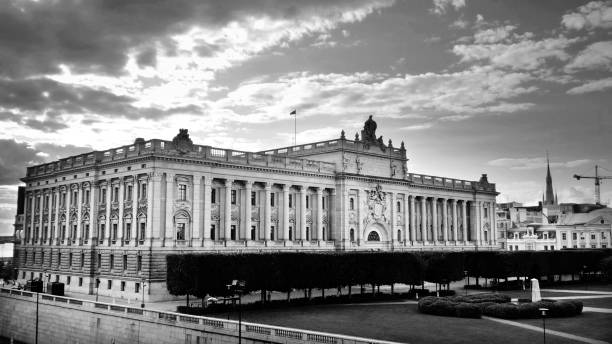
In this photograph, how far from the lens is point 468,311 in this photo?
56.7 meters

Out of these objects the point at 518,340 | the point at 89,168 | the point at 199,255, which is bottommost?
the point at 518,340

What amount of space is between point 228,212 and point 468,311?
36206mm

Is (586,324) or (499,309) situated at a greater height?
(499,309)

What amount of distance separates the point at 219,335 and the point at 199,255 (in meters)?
17.3

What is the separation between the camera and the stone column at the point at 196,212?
7700 centimetres

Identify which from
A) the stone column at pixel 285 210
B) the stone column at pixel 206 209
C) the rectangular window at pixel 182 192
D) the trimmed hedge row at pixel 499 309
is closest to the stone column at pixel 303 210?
the stone column at pixel 285 210

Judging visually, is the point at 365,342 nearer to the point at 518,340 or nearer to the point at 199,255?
the point at 518,340

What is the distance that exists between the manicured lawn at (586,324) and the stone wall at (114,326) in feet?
66.9

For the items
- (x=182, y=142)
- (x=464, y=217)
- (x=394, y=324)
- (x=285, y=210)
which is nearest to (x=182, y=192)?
(x=182, y=142)

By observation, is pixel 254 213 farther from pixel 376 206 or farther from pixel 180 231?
pixel 376 206

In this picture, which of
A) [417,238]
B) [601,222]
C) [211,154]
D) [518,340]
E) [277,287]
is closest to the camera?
[518,340]

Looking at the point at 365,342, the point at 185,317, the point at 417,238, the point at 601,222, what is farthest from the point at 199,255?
the point at 601,222

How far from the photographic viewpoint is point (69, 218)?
8919 cm

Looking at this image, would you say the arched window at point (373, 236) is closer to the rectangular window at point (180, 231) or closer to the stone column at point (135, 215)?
the rectangular window at point (180, 231)
